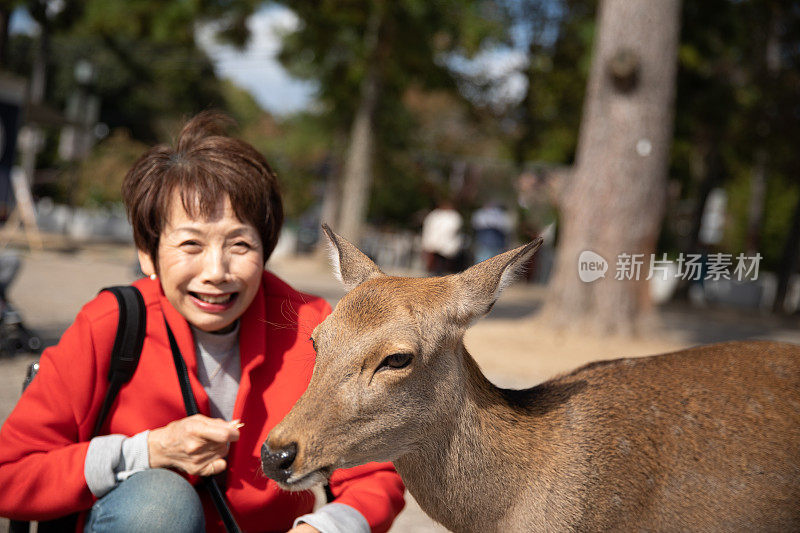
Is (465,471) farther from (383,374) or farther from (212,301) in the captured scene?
(212,301)

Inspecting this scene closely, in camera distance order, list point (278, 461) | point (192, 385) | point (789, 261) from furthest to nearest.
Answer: point (789, 261), point (192, 385), point (278, 461)

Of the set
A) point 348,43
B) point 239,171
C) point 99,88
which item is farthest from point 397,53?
point 99,88

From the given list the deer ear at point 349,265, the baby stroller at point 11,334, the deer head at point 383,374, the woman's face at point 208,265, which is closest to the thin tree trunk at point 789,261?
the baby stroller at point 11,334

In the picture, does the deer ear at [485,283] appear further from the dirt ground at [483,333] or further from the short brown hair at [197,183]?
the dirt ground at [483,333]

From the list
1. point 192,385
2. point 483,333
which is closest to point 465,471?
point 192,385

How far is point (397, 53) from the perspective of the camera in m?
18.7

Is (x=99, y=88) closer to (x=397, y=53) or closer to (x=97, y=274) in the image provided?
(x=397, y=53)

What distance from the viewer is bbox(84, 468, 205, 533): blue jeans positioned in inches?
86.9

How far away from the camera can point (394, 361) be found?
2.18 meters

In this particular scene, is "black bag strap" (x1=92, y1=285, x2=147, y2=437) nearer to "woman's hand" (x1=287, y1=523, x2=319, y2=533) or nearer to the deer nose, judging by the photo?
the deer nose

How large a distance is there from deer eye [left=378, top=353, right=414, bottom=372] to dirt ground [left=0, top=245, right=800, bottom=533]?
5.35 feet

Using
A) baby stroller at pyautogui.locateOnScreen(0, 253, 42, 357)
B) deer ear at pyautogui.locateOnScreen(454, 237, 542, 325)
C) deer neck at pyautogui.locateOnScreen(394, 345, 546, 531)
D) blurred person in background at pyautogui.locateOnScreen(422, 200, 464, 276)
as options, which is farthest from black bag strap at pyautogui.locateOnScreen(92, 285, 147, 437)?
blurred person in background at pyautogui.locateOnScreen(422, 200, 464, 276)

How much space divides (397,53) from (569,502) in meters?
17.5

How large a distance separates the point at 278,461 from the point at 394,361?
455mm
